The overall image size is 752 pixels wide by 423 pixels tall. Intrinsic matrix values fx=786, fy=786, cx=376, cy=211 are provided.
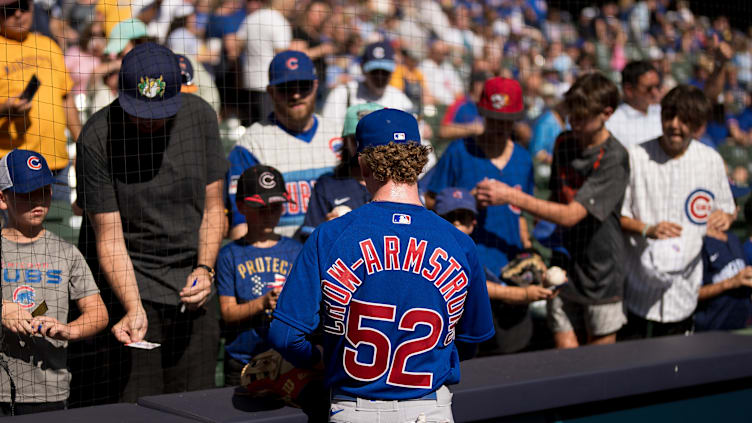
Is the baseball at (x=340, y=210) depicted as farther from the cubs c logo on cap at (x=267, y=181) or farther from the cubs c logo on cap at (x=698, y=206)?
the cubs c logo on cap at (x=698, y=206)

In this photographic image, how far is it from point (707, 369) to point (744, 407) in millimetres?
425

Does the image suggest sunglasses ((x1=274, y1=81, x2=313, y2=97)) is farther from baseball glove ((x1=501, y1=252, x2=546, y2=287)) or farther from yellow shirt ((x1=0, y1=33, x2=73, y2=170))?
baseball glove ((x1=501, y1=252, x2=546, y2=287))

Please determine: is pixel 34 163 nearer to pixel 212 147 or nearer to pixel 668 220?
pixel 212 147

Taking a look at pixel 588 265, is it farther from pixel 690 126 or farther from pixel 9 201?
pixel 9 201

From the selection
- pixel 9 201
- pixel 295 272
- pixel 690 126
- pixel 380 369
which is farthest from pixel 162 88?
pixel 690 126

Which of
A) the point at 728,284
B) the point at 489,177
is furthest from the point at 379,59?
the point at 728,284

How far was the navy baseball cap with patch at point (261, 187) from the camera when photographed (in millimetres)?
3668

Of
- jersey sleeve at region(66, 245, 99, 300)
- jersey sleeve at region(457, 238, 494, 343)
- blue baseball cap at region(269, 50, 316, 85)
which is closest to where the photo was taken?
jersey sleeve at region(457, 238, 494, 343)

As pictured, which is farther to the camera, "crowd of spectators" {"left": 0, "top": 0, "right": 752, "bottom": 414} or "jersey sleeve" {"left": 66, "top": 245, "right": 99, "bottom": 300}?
"crowd of spectators" {"left": 0, "top": 0, "right": 752, "bottom": 414}

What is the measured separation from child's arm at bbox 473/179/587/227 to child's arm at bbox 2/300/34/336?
219 cm

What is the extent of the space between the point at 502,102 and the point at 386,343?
93.6 inches

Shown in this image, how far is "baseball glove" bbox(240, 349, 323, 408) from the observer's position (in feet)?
9.78

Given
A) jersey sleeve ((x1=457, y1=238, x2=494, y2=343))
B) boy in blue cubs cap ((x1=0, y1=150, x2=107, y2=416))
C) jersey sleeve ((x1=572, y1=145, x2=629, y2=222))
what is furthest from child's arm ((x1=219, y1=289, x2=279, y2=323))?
jersey sleeve ((x1=572, y1=145, x2=629, y2=222))

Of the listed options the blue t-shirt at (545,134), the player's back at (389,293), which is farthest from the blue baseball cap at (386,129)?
the blue t-shirt at (545,134)
